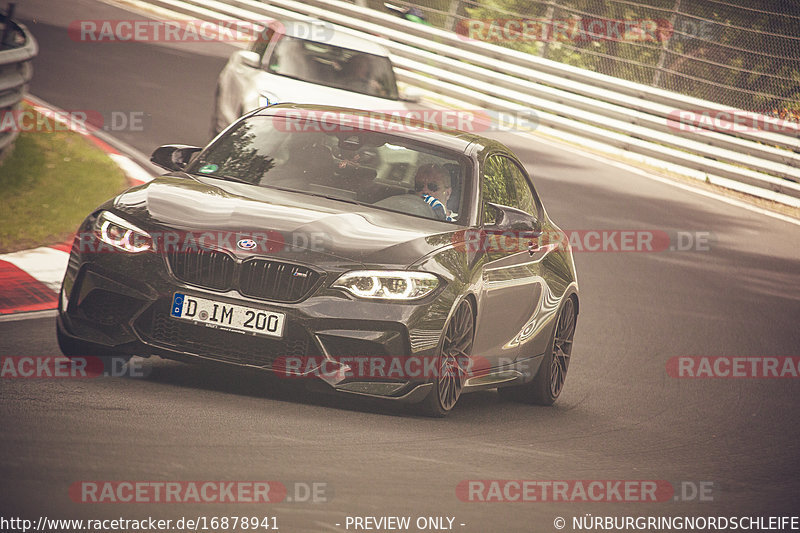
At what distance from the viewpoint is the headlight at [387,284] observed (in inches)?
245

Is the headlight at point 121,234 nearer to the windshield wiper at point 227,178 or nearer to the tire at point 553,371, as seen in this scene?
the windshield wiper at point 227,178

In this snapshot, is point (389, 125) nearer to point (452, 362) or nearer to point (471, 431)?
point (452, 362)

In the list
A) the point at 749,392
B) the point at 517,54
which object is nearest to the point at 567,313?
the point at 749,392

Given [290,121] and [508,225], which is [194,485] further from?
[290,121]

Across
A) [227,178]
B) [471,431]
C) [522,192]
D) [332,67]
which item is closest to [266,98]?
[332,67]

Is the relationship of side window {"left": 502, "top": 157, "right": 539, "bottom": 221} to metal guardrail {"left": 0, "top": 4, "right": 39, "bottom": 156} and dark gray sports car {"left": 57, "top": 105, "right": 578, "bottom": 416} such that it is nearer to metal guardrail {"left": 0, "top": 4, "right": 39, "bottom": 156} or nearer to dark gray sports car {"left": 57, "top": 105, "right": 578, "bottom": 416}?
dark gray sports car {"left": 57, "top": 105, "right": 578, "bottom": 416}

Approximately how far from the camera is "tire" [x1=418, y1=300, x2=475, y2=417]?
6562mm

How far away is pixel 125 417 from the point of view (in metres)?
5.75

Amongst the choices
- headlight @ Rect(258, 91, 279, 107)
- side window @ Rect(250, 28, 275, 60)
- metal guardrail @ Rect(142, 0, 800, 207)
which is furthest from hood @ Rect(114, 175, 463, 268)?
metal guardrail @ Rect(142, 0, 800, 207)

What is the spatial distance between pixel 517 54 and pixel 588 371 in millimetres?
14386

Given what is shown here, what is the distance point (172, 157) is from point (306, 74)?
7464 millimetres

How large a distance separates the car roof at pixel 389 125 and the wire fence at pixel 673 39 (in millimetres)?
13806

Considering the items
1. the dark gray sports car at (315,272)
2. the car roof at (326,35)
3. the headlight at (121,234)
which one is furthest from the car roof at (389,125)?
the car roof at (326,35)

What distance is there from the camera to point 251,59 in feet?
48.3
